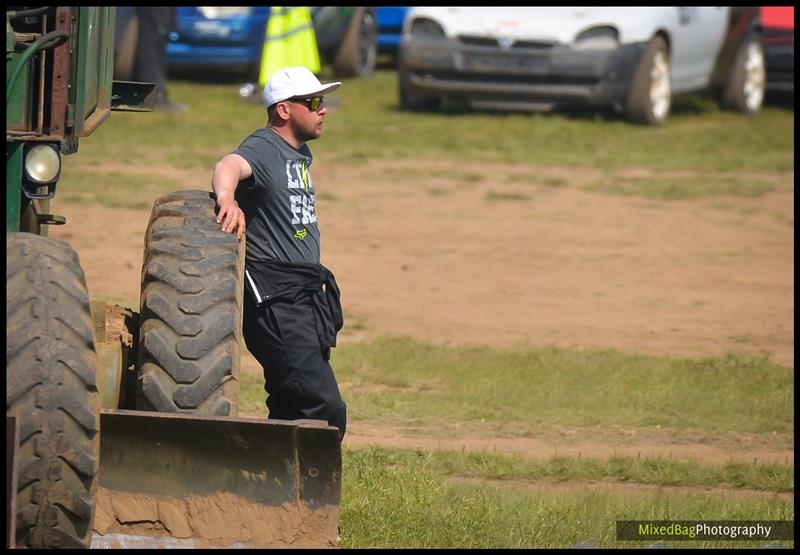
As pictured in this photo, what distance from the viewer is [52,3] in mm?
5449

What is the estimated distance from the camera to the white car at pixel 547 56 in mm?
15945

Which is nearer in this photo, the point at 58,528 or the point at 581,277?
the point at 58,528

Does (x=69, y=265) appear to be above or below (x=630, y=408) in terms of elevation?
above

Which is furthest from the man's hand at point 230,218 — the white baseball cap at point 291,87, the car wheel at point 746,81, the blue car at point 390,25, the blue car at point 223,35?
the blue car at point 390,25

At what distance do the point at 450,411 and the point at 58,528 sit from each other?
3.58 meters

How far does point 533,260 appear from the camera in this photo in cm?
1102

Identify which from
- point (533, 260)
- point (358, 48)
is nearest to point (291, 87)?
point (533, 260)

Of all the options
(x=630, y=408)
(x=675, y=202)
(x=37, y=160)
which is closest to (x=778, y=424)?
(x=630, y=408)

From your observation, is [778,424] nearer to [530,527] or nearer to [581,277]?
[530,527]

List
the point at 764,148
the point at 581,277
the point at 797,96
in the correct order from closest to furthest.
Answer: the point at 581,277, the point at 764,148, the point at 797,96

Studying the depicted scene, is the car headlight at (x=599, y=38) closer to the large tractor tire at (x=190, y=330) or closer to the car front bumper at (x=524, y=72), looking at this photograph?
the car front bumper at (x=524, y=72)

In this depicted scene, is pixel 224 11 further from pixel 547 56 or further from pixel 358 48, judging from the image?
pixel 547 56

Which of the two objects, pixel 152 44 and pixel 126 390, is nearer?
pixel 126 390

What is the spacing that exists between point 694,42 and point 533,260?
7.18 meters
